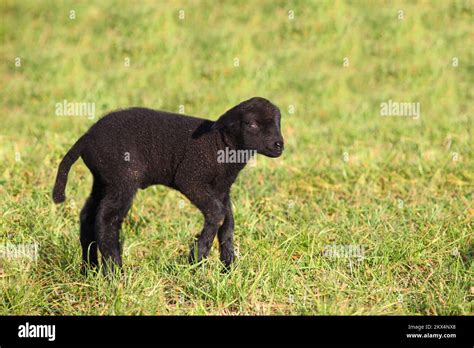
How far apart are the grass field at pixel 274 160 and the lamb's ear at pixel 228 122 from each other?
1.27 m

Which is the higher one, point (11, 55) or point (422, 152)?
point (11, 55)

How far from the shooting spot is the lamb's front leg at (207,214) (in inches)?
271

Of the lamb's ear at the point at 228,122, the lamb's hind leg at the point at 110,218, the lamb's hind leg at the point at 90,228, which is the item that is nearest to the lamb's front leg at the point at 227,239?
the lamb's ear at the point at 228,122

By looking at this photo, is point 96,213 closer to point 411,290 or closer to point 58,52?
point 411,290

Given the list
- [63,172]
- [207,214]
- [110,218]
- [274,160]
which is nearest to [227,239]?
[207,214]

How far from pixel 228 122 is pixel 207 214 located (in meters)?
0.85

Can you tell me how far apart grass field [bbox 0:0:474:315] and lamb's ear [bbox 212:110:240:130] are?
1.27 meters

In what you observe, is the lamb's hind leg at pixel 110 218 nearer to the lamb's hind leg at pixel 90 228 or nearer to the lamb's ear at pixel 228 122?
the lamb's hind leg at pixel 90 228

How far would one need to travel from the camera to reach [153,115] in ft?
23.5

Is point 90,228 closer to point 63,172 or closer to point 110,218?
point 110,218

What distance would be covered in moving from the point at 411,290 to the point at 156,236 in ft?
9.15

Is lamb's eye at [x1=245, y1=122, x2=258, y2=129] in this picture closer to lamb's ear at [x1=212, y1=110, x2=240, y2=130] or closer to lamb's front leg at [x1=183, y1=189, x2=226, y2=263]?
lamb's ear at [x1=212, y1=110, x2=240, y2=130]

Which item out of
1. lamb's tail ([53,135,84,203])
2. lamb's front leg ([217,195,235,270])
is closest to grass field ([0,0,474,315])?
lamb's front leg ([217,195,235,270])
